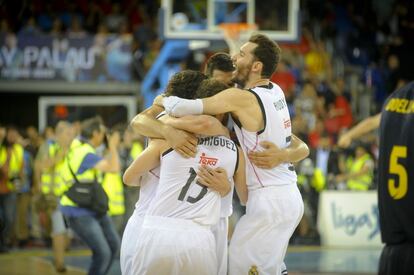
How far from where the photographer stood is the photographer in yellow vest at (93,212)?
1043 cm

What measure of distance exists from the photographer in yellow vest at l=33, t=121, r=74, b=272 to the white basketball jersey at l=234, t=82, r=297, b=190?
4709mm

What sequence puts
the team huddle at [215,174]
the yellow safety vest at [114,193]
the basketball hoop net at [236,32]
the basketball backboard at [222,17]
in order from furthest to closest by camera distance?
the basketball backboard at [222,17], the basketball hoop net at [236,32], the yellow safety vest at [114,193], the team huddle at [215,174]

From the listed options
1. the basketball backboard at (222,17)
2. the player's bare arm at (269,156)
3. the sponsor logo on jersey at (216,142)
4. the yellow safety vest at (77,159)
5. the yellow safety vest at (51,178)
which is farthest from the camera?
the basketball backboard at (222,17)

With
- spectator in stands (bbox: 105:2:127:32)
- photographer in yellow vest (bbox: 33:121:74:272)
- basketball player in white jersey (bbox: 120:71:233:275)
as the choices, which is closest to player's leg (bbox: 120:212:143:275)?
basketball player in white jersey (bbox: 120:71:233:275)

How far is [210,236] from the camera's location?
20.7 feet

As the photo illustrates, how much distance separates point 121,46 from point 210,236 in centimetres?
1628

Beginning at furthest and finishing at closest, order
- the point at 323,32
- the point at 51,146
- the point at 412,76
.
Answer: the point at 323,32 → the point at 412,76 → the point at 51,146

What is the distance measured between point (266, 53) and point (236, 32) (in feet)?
32.1

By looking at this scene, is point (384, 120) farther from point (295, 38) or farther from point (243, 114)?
point (295, 38)

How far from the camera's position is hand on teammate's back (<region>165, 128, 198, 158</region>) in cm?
622

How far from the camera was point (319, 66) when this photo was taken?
79.4 ft

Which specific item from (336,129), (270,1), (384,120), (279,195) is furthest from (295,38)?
(384,120)

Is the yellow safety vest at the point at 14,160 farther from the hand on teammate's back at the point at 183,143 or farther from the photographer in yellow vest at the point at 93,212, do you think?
the hand on teammate's back at the point at 183,143

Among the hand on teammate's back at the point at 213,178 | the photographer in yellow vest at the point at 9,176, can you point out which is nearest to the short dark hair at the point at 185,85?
the hand on teammate's back at the point at 213,178
